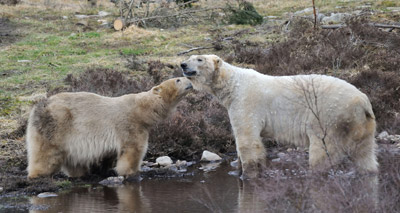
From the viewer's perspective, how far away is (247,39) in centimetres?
1702

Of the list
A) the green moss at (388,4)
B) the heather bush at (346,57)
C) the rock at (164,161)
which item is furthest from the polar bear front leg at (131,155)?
the green moss at (388,4)

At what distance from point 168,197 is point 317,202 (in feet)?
9.79

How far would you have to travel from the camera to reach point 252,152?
7223mm

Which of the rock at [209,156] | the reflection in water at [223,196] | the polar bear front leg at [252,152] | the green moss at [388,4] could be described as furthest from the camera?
the green moss at [388,4]

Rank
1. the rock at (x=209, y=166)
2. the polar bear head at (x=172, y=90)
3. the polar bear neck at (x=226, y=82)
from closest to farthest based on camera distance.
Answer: the polar bear neck at (x=226, y=82) → the polar bear head at (x=172, y=90) → the rock at (x=209, y=166)

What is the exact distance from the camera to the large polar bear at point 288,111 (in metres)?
6.58

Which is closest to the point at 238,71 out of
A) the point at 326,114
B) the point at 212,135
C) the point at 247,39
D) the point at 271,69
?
the point at 326,114

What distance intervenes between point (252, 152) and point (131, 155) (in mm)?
1665

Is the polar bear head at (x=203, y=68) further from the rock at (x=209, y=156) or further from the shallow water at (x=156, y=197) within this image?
the rock at (x=209, y=156)

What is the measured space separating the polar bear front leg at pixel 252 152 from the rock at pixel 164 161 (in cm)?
185

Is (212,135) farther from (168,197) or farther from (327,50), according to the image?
(327,50)

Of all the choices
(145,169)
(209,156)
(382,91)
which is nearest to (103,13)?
(382,91)

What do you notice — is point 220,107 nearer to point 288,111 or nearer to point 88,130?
point 88,130

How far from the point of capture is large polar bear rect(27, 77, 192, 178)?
7617mm
